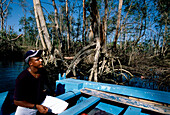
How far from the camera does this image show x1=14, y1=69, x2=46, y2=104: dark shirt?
1131 millimetres

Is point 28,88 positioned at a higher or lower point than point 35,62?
lower

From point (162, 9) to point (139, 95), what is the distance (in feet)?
48.2

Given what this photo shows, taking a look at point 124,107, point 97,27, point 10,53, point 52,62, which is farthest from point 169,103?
point 10,53

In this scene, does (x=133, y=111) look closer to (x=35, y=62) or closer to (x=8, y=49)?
(x=35, y=62)

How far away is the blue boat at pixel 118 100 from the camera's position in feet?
4.71

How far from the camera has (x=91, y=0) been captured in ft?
10.6

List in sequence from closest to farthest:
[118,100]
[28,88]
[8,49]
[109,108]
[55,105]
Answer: [28,88]
[55,105]
[118,100]
[109,108]
[8,49]

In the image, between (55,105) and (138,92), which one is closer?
(55,105)

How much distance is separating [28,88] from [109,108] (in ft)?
4.33

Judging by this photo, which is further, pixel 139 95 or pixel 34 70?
pixel 139 95

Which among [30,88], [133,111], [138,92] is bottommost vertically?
[133,111]

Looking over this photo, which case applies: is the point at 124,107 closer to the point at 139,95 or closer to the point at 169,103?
the point at 139,95

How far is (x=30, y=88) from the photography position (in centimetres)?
124

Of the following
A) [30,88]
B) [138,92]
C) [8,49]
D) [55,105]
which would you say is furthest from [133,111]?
[8,49]
